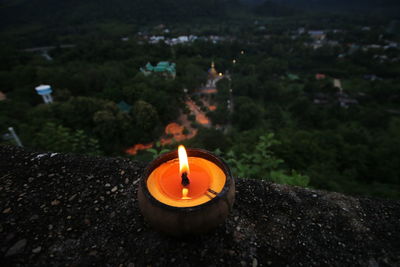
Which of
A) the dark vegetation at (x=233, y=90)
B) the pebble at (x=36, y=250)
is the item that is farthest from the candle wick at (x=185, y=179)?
the dark vegetation at (x=233, y=90)

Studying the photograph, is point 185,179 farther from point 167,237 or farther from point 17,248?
point 17,248

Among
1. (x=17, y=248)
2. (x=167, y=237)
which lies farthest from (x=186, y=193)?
(x=17, y=248)

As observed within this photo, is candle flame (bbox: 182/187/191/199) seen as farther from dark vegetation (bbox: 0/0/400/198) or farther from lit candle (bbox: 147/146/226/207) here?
dark vegetation (bbox: 0/0/400/198)

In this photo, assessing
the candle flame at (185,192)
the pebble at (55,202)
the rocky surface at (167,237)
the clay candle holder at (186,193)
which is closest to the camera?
the clay candle holder at (186,193)

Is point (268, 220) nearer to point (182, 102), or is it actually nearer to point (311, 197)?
point (311, 197)

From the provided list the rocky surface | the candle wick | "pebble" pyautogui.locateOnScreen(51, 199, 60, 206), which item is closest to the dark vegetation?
the rocky surface

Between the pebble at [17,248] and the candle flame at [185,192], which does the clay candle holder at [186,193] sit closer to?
the candle flame at [185,192]
